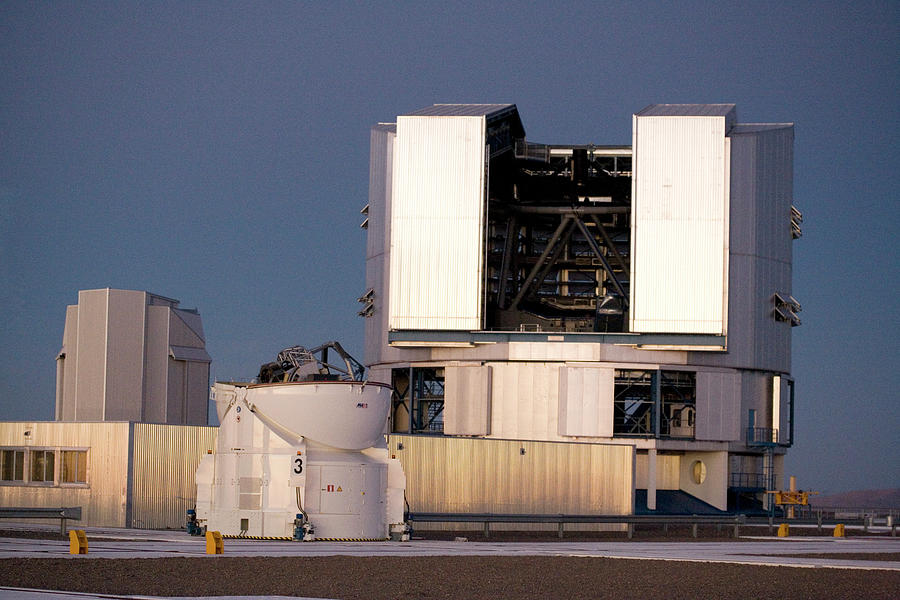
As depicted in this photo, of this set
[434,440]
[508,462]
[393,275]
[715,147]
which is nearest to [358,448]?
[434,440]

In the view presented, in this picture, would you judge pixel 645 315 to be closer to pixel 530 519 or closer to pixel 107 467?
pixel 530 519

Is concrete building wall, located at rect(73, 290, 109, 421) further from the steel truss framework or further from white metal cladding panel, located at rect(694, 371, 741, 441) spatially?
white metal cladding panel, located at rect(694, 371, 741, 441)

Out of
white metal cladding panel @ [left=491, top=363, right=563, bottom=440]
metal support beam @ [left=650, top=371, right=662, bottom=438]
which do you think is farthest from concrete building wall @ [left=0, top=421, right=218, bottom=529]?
metal support beam @ [left=650, top=371, right=662, bottom=438]

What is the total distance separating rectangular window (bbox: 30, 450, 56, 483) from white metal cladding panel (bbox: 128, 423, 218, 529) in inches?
129

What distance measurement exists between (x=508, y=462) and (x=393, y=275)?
1626 cm

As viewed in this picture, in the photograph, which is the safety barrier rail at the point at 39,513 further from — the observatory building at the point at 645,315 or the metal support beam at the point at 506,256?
the metal support beam at the point at 506,256

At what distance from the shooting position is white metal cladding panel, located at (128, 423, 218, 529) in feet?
127

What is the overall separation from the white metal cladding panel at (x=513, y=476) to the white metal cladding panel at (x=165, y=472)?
775 cm

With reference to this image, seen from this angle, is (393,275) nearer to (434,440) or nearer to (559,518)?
(434,440)

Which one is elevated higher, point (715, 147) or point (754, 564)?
point (715, 147)

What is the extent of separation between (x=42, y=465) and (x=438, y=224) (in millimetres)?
26963

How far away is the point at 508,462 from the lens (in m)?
49.8

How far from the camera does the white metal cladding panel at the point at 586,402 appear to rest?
61.8 metres

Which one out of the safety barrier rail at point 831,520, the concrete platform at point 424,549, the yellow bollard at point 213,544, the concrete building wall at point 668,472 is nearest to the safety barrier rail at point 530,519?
the concrete platform at point 424,549
